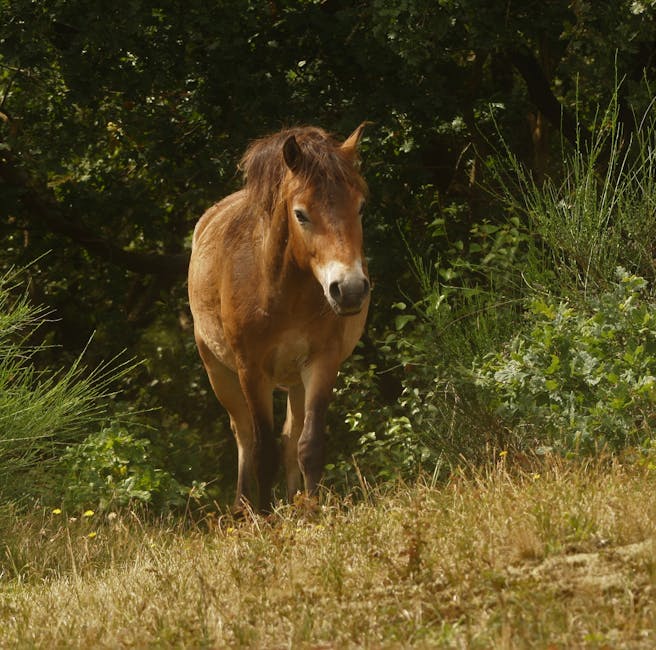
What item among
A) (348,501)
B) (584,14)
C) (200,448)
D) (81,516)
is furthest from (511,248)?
(200,448)

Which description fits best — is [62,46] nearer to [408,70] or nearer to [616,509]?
[408,70]

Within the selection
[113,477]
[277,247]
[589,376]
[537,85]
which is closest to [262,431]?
[277,247]

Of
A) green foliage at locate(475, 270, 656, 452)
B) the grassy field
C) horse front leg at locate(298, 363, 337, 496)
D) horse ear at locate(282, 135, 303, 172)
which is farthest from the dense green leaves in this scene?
the grassy field

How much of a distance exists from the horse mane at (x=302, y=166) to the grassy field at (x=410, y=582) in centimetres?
178

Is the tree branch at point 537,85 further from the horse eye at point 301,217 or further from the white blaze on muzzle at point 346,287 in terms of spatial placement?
the white blaze on muzzle at point 346,287

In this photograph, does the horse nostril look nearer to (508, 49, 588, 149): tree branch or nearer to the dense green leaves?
the dense green leaves

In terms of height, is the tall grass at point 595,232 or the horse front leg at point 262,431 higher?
the tall grass at point 595,232

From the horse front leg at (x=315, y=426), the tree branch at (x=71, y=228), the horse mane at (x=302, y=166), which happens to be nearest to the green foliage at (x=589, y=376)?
the horse front leg at (x=315, y=426)

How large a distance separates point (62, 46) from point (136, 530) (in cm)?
463

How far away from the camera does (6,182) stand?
10586 millimetres

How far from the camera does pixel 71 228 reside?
11039 mm

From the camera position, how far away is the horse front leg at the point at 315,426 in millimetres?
6883

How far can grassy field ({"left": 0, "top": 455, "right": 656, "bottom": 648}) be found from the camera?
4176 mm

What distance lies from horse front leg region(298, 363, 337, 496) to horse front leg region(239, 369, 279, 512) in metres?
0.32
